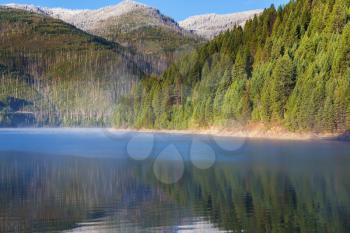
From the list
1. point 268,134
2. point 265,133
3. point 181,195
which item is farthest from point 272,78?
point 181,195

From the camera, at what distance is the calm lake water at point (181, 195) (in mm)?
32844

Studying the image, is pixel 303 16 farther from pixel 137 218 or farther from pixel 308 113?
pixel 137 218

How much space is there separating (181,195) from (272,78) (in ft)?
305

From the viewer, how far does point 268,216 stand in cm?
3406

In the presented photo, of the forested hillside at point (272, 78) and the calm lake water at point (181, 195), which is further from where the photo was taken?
the forested hillside at point (272, 78)

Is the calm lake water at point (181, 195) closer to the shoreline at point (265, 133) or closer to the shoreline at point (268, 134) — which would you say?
the shoreline at point (268, 134)

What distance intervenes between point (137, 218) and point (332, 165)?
30769mm

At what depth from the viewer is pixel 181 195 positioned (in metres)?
43.6

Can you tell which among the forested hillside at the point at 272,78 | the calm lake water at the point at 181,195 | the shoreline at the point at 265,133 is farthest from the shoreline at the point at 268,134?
the calm lake water at the point at 181,195

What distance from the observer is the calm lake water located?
108 feet

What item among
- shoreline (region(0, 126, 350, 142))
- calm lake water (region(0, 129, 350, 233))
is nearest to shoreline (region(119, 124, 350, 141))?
shoreline (region(0, 126, 350, 142))

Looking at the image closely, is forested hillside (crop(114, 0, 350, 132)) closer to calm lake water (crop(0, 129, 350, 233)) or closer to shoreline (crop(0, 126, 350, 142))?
shoreline (crop(0, 126, 350, 142))

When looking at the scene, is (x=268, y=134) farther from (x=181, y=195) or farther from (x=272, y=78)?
(x=181, y=195)

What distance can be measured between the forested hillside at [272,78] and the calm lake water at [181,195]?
133 feet
